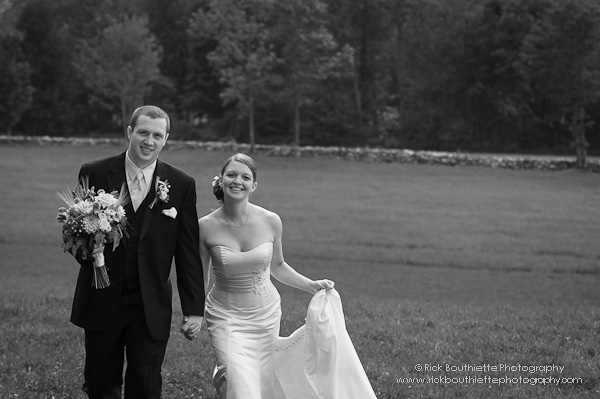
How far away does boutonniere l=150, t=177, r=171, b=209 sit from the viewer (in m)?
5.69

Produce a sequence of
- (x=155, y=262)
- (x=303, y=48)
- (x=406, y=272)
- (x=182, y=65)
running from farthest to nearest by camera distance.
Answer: (x=182, y=65) → (x=303, y=48) → (x=406, y=272) → (x=155, y=262)

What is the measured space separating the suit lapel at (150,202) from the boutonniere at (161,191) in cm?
4

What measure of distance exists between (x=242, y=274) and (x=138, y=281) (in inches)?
38.7

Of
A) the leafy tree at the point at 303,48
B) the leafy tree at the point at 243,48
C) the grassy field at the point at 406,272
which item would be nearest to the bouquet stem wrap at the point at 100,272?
the grassy field at the point at 406,272

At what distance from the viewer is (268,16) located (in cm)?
5384

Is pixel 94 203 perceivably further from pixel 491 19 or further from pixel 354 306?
pixel 491 19

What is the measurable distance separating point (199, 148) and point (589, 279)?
3657cm

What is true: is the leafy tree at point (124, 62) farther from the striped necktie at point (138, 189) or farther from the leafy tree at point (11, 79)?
the striped necktie at point (138, 189)

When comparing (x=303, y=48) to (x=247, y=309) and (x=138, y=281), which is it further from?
(x=138, y=281)

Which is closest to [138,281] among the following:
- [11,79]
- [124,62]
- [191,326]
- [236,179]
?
[191,326]

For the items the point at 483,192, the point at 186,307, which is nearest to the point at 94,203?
the point at 186,307

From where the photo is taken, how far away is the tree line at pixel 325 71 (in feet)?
164

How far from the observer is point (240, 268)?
643cm

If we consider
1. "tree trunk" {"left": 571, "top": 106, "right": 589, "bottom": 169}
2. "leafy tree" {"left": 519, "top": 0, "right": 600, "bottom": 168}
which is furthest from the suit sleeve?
"leafy tree" {"left": 519, "top": 0, "right": 600, "bottom": 168}
